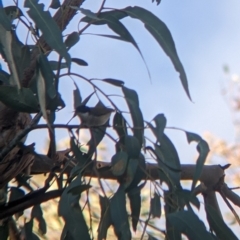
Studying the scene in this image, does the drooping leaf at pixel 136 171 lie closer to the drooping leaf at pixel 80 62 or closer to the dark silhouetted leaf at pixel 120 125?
the dark silhouetted leaf at pixel 120 125

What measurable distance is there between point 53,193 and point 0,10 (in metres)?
0.26

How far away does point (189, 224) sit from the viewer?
2.55ft

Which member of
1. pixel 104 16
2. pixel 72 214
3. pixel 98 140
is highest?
pixel 104 16

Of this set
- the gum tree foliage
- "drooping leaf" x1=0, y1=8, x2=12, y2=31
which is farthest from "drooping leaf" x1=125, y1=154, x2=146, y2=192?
"drooping leaf" x1=0, y1=8, x2=12, y2=31

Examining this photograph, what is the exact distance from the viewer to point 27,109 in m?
0.79

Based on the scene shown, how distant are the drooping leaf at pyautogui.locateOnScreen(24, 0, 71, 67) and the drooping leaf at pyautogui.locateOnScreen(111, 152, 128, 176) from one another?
152mm

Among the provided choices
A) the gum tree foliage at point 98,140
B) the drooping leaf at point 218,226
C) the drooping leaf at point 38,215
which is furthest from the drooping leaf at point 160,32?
the drooping leaf at point 38,215

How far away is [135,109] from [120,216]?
128mm

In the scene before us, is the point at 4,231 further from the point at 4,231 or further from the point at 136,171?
the point at 136,171

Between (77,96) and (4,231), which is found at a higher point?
(77,96)

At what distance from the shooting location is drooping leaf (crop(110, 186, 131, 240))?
2.64ft

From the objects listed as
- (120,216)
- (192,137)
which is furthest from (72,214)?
(192,137)

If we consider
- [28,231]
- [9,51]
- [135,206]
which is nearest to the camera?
[9,51]

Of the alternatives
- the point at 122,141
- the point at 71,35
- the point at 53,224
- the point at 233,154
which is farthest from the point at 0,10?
the point at 233,154
